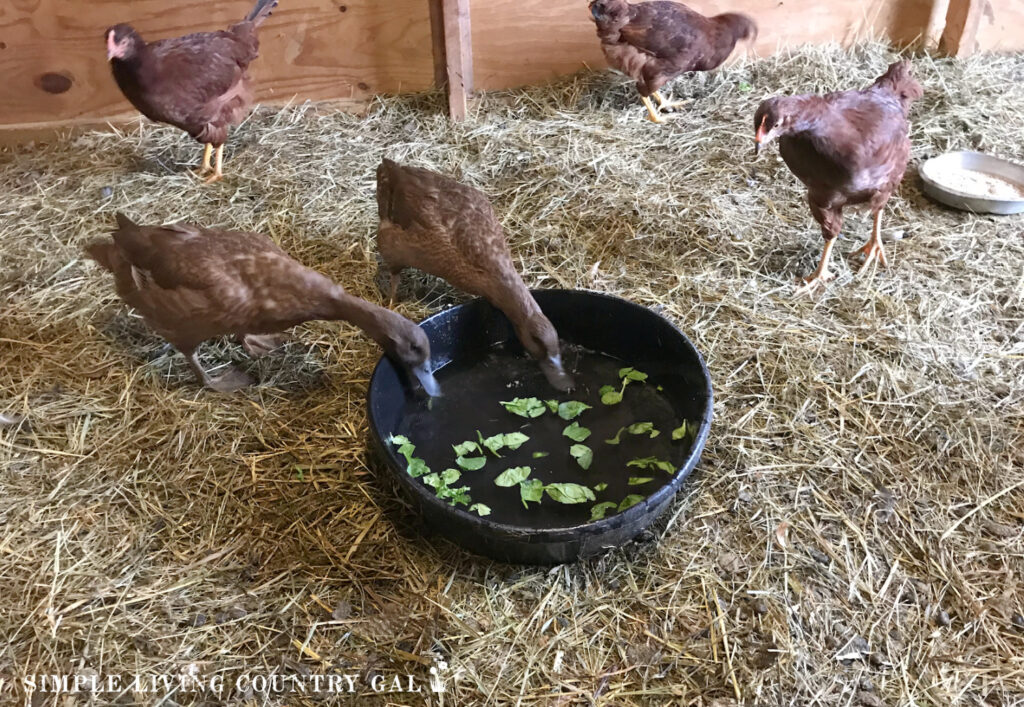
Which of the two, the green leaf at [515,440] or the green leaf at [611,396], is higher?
the green leaf at [611,396]

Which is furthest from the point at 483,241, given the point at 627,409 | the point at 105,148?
the point at 105,148

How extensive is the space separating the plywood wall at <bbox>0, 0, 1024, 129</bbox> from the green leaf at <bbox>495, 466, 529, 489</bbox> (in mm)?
3461

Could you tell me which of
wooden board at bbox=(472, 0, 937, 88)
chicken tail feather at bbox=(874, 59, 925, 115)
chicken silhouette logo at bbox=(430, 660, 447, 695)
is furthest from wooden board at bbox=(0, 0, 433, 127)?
chicken silhouette logo at bbox=(430, 660, 447, 695)

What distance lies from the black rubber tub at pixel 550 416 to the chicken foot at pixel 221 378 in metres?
0.81

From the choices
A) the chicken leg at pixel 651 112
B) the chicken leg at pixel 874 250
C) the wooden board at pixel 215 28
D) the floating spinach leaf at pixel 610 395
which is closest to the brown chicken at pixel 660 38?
the chicken leg at pixel 651 112

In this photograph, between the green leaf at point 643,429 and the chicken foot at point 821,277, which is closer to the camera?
the green leaf at point 643,429

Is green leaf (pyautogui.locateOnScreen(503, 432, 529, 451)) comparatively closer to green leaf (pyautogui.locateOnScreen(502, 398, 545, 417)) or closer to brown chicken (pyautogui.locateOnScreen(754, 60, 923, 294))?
green leaf (pyautogui.locateOnScreen(502, 398, 545, 417))

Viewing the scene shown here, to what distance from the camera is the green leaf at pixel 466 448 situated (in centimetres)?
287

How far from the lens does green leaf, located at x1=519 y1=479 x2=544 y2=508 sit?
268 centimetres

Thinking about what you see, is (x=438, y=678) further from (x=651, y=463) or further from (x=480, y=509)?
(x=651, y=463)

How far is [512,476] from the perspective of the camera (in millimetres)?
2770

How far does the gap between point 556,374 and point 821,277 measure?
1615mm

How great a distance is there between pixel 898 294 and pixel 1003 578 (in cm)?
159

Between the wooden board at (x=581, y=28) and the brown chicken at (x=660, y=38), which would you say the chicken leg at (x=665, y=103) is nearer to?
the brown chicken at (x=660, y=38)
